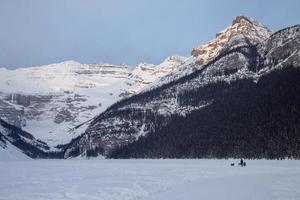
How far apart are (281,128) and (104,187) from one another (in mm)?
120903

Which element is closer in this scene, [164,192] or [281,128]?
[164,192]

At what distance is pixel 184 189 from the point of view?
174ft

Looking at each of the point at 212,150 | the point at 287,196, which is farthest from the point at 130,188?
the point at 212,150

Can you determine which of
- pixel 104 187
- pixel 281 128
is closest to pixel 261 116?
pixel 281 128

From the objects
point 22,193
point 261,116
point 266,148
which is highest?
point 261,116

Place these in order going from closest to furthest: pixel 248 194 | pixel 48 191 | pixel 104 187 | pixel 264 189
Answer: pixel 248 194, pixel 264 189, pixel 48 191, pixel 104 187

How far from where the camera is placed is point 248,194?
1796 inches

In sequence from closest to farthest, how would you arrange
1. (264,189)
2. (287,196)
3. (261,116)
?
(287,196) → (264,189) → (261,116)

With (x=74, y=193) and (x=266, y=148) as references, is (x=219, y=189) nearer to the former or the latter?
(x=74, y=193)

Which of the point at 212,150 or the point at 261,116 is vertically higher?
the point at 261,116

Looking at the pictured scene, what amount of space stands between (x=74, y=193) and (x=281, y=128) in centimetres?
12818

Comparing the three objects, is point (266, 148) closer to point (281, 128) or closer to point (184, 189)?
point (281, 128)

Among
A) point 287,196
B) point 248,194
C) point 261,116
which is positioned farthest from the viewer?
point 261,116

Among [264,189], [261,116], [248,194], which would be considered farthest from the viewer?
[261,116]
